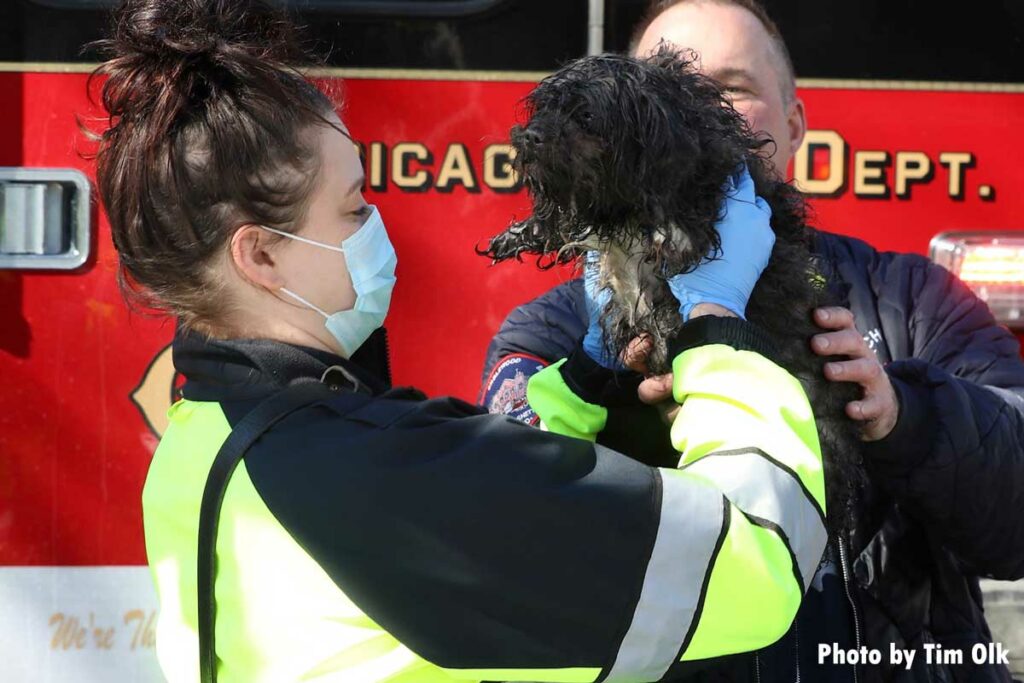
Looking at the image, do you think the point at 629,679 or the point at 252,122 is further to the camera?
the point at 252,122

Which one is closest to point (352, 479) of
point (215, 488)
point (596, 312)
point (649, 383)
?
point (215, 488)

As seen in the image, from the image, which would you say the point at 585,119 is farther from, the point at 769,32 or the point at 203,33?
the point at 769,32

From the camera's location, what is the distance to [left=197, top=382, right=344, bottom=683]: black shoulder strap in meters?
1.32

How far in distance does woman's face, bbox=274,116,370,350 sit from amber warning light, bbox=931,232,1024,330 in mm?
1731

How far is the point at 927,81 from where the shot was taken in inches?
108

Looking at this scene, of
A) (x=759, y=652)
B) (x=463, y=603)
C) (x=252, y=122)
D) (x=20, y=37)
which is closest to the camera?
(x=463, y=603)

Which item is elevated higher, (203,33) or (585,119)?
(203,33)

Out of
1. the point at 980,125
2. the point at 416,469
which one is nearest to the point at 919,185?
the point at 980,125

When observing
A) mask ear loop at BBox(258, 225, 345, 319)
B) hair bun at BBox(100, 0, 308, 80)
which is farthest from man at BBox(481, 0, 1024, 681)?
hair bun at BBox(100, 0, 308, 80)

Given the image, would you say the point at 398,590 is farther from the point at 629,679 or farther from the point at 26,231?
the point at 26,231

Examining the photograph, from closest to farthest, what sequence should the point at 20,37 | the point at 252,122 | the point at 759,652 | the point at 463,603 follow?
1. the point at 463,603
2. the point at 252,122
3. the point at 759,652
4. the point at 20,37

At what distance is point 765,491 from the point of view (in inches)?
51.0

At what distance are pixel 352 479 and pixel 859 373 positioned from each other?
84cm

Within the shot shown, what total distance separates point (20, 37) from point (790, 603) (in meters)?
2.24
